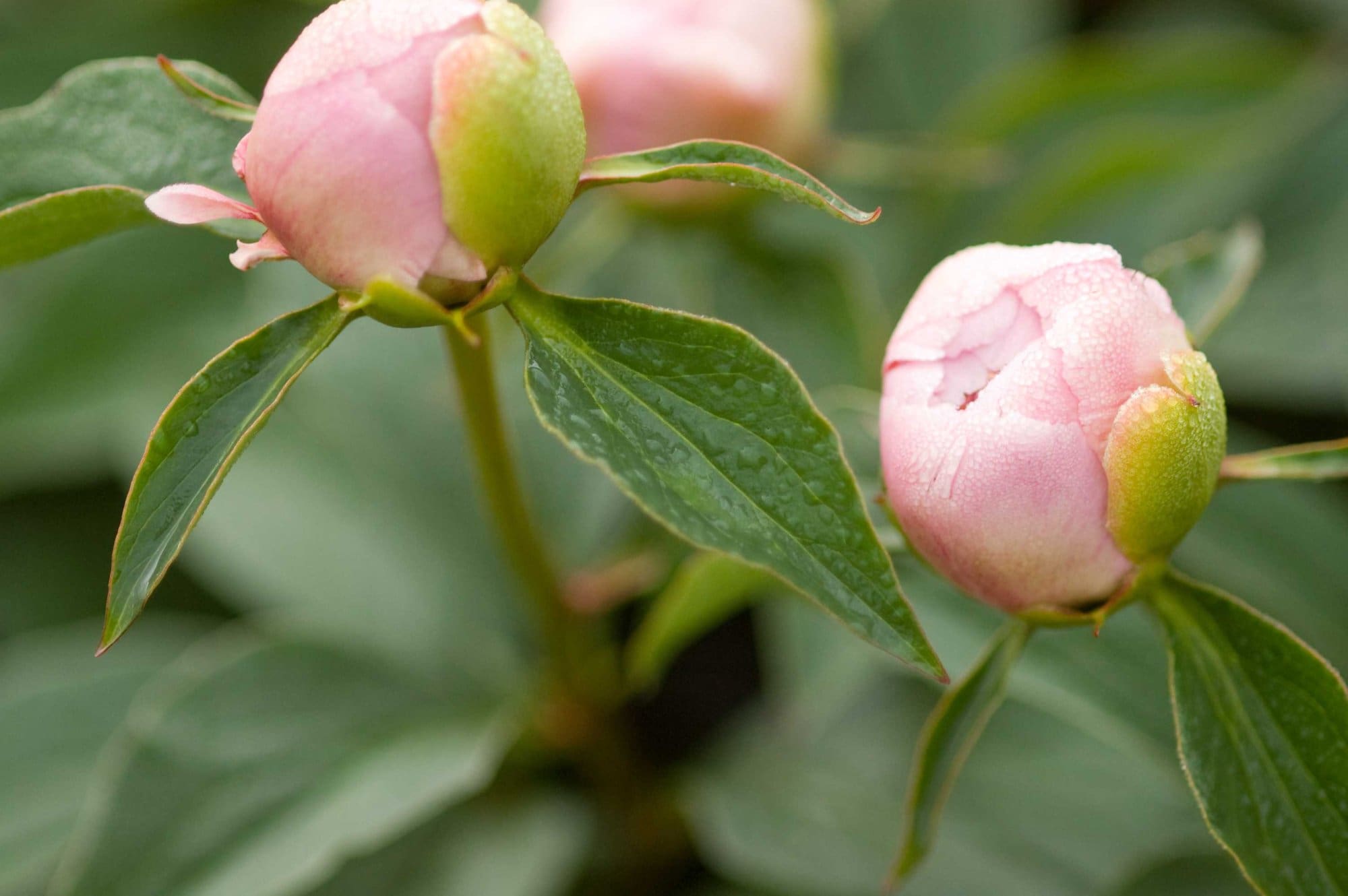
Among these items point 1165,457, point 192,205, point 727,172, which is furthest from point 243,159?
point 1165,457

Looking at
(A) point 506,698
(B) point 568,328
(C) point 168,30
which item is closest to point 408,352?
(A) point 506,698

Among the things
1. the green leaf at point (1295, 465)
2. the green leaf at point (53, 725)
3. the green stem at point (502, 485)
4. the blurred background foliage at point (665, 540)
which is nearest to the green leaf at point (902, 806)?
the blurred background foliage at point (665, 540)

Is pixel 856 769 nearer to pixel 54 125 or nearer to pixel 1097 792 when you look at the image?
pixel 1097 792

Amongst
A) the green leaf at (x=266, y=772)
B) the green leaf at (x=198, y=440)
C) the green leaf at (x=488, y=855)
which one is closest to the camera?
the green leaf at (x=198, y=440)

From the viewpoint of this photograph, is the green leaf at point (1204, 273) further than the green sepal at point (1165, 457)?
Yes

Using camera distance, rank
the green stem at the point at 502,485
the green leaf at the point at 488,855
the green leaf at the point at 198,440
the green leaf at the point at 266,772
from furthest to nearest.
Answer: the green leaf at the point at 488,855 → the green leaf at the point at 266,772 → the green stem at the point at 502,485 → the green leaf at the point at 198,440

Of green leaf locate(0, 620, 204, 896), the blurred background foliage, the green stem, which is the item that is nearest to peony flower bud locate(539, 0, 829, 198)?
the blurred background foliage

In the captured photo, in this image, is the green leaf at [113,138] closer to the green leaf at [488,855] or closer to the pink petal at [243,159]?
the pink petal at [243,159]

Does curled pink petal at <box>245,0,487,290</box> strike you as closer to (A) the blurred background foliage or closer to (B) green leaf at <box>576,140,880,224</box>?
(B) green leaf at <box>576,140,880,224</box>
